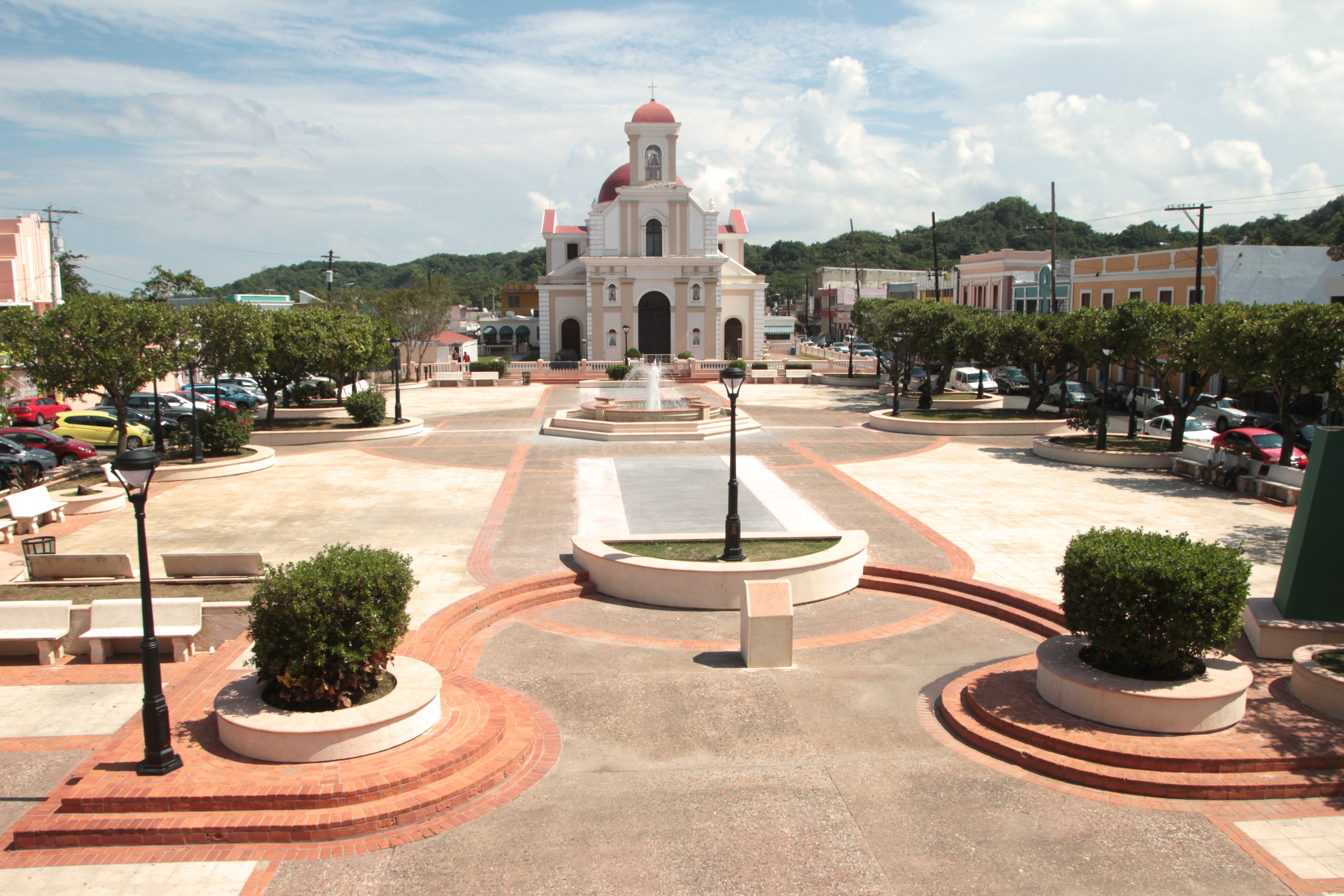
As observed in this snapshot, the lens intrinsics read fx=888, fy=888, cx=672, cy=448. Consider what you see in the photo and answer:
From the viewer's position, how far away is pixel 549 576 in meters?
13.8

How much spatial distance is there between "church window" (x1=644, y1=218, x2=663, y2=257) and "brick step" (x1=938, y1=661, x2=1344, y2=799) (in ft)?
182

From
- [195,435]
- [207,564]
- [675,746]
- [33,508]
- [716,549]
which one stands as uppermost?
[195,435]

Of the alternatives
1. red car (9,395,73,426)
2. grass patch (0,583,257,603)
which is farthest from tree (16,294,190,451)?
grass patch (0,583,257,603)

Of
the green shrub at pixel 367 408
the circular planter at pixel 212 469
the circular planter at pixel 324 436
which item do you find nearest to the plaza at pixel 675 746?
the circular planter at pixel 212 469

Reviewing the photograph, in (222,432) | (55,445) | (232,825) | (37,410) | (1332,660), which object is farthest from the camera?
(37,410)

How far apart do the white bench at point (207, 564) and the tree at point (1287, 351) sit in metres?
20.7

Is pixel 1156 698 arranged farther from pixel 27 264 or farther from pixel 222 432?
pixel 27 264

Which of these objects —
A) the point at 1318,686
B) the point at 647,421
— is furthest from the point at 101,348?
the point at 1318,686

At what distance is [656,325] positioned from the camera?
201 ft

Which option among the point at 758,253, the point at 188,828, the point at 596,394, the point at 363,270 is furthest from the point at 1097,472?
the point at 363,270

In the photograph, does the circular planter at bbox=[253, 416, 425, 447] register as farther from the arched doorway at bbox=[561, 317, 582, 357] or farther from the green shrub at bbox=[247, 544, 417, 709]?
the arched doorway at bbox=[561, 317, 582, 357]

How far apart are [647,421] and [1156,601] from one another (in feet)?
72.9

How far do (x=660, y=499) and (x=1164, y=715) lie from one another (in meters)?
12.0

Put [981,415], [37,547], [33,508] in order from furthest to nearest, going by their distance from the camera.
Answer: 1. [981,415]
2. [33,508]
3. [37,547]
